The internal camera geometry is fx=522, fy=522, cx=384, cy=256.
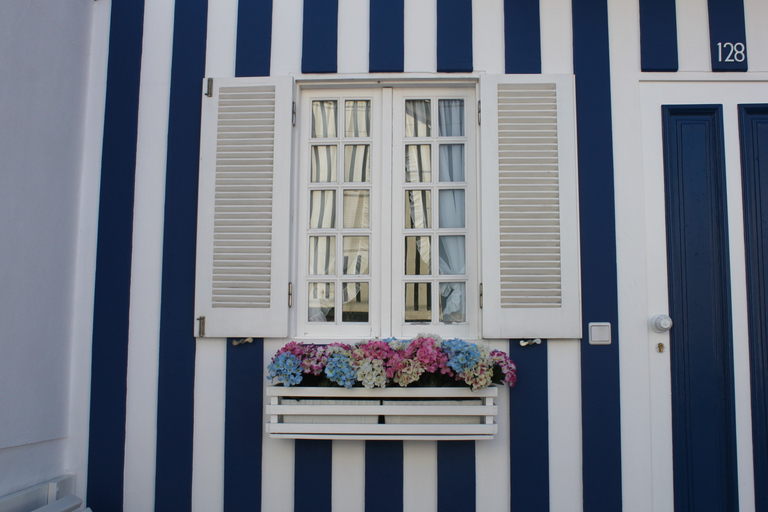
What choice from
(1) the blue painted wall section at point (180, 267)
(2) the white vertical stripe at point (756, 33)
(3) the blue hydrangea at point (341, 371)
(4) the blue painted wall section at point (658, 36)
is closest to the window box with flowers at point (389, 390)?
(3) the blue hydrangea at point (341, 371)

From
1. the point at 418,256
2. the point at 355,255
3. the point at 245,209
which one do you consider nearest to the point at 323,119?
the point at 245,209

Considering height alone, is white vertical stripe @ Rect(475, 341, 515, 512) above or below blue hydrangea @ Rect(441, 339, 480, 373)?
below

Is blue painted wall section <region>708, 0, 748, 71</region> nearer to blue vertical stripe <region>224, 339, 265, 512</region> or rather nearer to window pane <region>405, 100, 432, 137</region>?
window pane <region>405, 100, 432, 137</region>

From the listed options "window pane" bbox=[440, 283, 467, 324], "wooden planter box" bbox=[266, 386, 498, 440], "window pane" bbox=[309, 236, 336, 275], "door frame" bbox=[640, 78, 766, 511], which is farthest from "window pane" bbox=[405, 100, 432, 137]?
"wooden planter box" bbox=[266, 386, 498, 440]

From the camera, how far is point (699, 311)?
101 inches

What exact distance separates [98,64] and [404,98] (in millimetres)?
1635

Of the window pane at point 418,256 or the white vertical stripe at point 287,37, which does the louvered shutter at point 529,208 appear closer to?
the window pane at point 418,256

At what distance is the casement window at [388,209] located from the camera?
2553mm

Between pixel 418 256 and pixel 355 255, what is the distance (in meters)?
0.33

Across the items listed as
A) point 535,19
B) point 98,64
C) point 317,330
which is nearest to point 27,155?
point 98,64

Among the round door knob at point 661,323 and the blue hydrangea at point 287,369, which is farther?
the round door knob at point 661,323

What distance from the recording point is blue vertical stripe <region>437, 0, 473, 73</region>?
8.77 ft

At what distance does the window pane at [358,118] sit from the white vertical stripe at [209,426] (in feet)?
4.16

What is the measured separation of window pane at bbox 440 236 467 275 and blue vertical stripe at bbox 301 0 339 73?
1.07 metres
